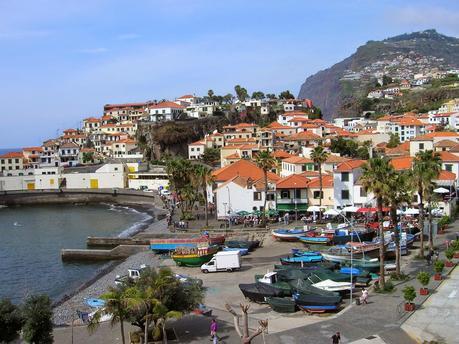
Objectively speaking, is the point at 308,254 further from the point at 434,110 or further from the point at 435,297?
the point at 434,110

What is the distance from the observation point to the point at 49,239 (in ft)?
221

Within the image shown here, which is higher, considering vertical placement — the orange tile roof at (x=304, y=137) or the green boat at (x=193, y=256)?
the orange tile roof at (x=304, y=137)

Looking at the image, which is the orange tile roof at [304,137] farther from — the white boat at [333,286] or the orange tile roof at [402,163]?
the white boat at [333,286]

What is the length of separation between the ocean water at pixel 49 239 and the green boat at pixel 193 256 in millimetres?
8582

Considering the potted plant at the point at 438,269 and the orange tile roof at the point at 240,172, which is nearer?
the potted plant at the point at 438,269

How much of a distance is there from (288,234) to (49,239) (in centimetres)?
3220

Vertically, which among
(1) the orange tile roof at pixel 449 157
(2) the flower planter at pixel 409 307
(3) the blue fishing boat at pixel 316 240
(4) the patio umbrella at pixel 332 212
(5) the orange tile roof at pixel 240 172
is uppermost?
(1) the orange tile roof at pixel 449 157

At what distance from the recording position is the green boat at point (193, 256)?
43938 mm

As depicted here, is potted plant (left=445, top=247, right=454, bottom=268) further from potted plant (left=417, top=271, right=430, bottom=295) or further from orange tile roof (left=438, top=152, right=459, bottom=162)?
orange tile roof (left=438, top=152, right=459, bottom=162)

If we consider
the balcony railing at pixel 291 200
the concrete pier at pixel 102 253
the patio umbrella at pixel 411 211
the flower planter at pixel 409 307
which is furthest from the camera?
the balcony railing at pixel 291 200

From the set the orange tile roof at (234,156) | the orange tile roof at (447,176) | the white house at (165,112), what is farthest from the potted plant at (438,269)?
the white house at (165,112)

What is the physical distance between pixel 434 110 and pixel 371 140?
50.7 meters

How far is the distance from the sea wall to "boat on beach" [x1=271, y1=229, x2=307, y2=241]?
179ft

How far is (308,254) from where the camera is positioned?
41.8 metres
